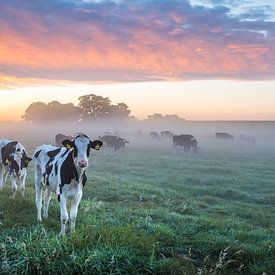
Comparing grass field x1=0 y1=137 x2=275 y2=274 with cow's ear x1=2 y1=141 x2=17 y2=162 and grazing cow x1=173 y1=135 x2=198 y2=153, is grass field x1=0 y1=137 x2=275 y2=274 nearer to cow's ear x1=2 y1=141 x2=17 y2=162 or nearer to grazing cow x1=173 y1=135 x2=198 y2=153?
cow's ear x1=2 y1=141 x2=17 y2=162

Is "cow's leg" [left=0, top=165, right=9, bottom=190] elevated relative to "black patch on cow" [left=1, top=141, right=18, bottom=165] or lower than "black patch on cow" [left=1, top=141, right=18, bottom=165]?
lower

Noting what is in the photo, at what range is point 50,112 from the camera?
118 metres

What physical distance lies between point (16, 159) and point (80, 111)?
283 ft

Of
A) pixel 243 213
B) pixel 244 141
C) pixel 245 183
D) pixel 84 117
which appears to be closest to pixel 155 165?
pixel 245 183

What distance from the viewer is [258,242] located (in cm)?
933

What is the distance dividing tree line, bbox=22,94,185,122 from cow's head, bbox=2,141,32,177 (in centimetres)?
8034

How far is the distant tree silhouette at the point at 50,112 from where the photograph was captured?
111025 millimetres

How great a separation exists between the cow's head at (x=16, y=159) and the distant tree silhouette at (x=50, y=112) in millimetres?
89483

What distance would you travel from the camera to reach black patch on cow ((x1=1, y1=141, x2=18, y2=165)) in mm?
15091

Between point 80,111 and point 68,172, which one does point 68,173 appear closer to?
point 68,172

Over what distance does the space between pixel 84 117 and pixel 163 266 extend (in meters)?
92.7

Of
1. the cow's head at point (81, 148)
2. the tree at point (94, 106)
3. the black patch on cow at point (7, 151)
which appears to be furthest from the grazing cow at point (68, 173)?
the tree at point (94, 106)

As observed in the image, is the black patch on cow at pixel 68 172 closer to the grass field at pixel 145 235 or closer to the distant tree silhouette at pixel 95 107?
the grass field at pixel 145 235

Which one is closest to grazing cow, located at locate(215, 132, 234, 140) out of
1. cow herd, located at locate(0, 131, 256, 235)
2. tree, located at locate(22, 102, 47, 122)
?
cow herd, located at locate(0, 131, 256, 235)
